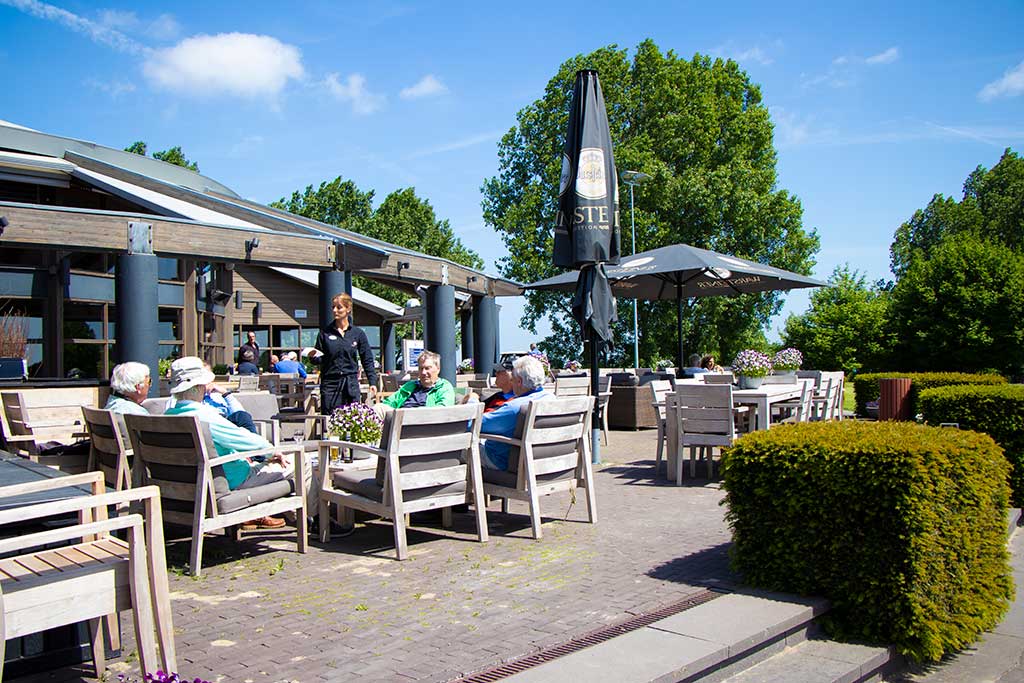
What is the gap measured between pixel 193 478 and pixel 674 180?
28.5 m

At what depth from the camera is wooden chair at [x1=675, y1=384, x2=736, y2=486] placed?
24.7 ft

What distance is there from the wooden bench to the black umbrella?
16.5 ft

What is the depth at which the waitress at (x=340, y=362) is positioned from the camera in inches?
291

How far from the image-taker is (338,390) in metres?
7.44

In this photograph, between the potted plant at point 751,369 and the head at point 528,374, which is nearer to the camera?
the head at point 528,374

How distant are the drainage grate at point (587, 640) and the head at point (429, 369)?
286cm

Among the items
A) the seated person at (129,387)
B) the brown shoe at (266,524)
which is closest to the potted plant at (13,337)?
the seated person at (129,387)

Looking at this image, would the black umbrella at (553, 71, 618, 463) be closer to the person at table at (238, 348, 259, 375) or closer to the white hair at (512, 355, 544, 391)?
the white hair at (512, 355, 544, 391)

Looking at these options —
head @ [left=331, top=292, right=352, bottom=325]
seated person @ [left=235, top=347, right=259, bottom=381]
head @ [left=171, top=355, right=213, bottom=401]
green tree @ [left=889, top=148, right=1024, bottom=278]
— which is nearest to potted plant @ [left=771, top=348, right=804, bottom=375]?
head @ [left=331, top=292, right=352, bottom=325]

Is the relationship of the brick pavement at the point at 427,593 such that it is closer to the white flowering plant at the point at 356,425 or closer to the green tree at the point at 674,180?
the white flowering plant at the point at 356,425

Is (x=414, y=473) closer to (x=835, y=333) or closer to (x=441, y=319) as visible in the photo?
(x=441, y=319)

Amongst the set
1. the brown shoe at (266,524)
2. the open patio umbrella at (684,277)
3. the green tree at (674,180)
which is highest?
the green tree at (674,180)

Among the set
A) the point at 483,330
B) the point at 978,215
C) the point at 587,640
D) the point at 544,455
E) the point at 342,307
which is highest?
the point at 978,215

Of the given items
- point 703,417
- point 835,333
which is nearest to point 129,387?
point 703,417
